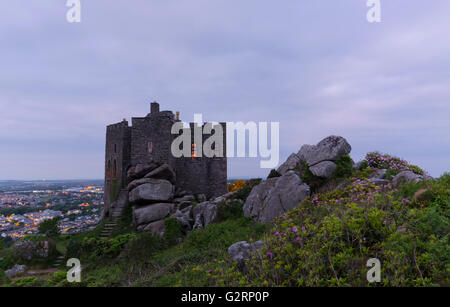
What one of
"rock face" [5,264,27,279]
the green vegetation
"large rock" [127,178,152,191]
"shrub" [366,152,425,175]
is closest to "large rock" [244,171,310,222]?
the green vegetation

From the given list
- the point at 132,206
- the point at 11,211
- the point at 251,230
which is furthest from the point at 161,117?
the point at 11,211

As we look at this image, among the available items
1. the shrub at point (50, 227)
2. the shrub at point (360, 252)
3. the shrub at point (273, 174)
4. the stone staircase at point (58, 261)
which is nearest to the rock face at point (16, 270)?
the stone staircase at point (58, 261)

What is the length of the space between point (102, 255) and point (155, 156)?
31.6 ft

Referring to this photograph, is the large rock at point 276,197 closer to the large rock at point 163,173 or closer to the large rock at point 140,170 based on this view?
the large rock at point 163,173

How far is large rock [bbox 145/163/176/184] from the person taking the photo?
2045 cm

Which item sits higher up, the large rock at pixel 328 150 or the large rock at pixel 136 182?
the large rock at pixel 328 150

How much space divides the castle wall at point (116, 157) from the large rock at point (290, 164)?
1532 cm

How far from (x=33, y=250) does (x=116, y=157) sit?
9482mm

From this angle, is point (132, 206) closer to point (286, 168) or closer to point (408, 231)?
point (286, 168)

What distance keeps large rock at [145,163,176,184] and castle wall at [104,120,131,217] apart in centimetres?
315

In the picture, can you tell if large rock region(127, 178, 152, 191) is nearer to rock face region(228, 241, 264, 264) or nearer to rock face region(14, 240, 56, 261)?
rock face region(14, 240, 56, 261)

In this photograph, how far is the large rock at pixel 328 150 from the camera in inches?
431

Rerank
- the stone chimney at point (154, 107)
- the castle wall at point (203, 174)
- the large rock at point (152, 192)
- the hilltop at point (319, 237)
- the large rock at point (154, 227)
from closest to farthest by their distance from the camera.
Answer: the hilltop at point (319, 237) < the large rock at point (154, 227) < the large rock at point (152, 192) < the stone chimney at point (154, 107) < the castle wall at point (203, 174)

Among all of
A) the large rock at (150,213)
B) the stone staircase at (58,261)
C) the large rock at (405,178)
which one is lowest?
the stone staircase at (58,261)
